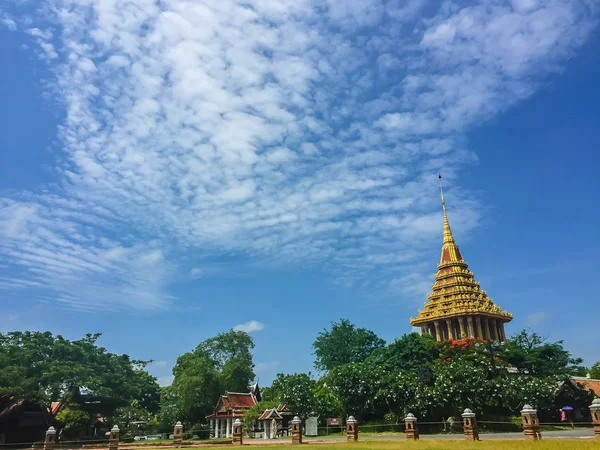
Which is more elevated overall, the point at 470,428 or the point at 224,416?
the point at 224,416

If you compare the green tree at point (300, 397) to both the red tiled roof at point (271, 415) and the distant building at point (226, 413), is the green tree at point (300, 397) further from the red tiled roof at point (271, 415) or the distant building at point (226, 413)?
the distant building at point (226, 413)

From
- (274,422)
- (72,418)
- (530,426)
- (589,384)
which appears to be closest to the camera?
(530,426)

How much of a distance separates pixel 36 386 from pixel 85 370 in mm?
3599

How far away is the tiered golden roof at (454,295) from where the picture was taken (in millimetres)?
67938

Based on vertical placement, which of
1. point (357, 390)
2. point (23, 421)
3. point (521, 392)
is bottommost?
point (23, 421)

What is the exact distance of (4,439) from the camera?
3934cm

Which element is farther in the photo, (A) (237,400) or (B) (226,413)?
(A) (237,400)

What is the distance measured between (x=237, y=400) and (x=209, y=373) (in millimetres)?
4815

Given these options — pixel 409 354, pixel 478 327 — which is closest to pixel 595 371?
pixel 478 327

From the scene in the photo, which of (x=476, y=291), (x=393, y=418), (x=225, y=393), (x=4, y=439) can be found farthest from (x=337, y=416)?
(x=476, y=291)

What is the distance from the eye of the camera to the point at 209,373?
5769 cm

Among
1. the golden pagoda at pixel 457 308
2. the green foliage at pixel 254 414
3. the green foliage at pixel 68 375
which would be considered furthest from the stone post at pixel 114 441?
the golden pagoda at pixel 457 308

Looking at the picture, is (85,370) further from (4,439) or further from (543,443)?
(543,443)

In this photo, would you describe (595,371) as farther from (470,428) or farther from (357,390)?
(470,428)
